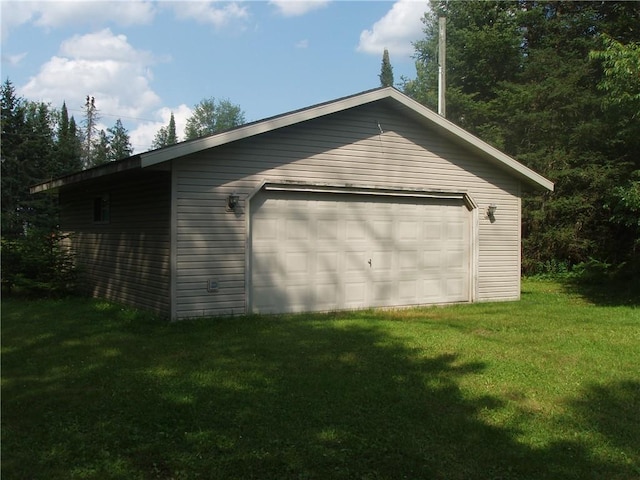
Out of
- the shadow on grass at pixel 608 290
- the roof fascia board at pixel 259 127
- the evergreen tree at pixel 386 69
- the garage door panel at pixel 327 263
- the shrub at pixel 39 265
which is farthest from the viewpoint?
the evergreen tree at pixel 386 69

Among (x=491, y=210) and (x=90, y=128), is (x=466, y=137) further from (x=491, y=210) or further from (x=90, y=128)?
(x=90, y=128)

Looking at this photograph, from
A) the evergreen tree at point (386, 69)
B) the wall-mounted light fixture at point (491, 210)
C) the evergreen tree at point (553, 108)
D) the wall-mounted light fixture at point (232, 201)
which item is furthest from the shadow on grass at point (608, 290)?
the evergreen tree at point (386, 69)

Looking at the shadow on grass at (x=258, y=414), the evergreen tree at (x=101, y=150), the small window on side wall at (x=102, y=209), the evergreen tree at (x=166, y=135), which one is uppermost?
the evergreen tree at (x=166, y=135)

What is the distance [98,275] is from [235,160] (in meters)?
4.66

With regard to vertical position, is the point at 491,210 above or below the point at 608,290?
above

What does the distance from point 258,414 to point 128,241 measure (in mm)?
6670

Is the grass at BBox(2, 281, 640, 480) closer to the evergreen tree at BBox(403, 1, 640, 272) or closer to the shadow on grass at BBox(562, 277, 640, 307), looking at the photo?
the shadow on grass at BBox(562, 277, 640, 307)

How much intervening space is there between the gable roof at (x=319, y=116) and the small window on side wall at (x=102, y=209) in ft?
2.24

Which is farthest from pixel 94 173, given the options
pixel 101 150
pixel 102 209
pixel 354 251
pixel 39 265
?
pixel 101 150

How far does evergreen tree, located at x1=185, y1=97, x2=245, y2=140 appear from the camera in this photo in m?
67.8

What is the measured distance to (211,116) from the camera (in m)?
68.1

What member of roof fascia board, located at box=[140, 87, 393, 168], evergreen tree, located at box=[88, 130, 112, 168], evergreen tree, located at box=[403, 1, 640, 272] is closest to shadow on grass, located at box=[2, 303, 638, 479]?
roof fascia board, located at box=[140, 87, 393, 168]

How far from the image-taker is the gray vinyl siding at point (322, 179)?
866 cm

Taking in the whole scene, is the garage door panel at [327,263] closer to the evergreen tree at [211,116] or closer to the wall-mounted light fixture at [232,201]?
the wall-mounted light fixture at [232,201]
